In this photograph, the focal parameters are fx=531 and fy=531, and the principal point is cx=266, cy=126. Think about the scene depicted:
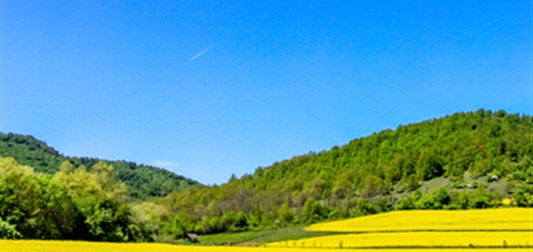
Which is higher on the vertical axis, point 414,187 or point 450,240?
point 414,187

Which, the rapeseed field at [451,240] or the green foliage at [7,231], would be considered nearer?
the rapeseed field at [451,240]

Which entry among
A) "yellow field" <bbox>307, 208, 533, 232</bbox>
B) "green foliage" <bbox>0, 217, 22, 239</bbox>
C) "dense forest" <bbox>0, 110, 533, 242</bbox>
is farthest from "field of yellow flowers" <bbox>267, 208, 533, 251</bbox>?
"green foliage" <bbox>0, 217, 22, 239</bbox>

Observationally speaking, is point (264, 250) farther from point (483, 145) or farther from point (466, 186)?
point (483, 145)

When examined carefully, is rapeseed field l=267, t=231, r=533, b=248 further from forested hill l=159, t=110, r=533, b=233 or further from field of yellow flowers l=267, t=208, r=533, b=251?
forested hill l=159, t=110, r=533, b=233

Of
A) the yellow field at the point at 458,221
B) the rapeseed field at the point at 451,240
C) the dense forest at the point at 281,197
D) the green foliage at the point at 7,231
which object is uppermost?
the dense forest at the point at 281,197

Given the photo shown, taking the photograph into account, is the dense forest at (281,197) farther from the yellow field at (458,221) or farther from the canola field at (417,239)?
the yellow field at (458,221)

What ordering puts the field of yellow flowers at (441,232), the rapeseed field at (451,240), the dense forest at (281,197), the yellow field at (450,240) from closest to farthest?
the rapeseed field at (451,240)
the yellow field at (450,240)
the field of yellow flowers at (441,232)
the dense forest at (281,197)

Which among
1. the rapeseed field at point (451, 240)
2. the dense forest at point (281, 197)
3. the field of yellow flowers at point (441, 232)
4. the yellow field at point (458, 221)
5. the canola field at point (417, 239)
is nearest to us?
the canola field at point (417, 239)

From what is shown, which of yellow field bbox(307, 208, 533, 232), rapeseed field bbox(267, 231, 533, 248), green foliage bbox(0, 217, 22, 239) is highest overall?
yellow field bbox(307, 208, 533, 232)

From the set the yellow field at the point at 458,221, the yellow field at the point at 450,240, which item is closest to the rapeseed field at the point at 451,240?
the yellow field at the point at 450,240

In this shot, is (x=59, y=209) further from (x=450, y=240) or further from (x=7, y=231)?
(x=450, y=240)

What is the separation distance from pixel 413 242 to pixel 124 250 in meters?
31.2

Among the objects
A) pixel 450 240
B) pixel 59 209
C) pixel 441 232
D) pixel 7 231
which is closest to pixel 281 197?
pixel 441 232

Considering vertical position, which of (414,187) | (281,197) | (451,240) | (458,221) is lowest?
(451,240)
